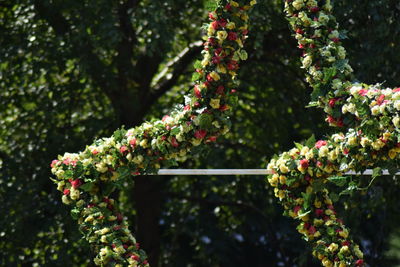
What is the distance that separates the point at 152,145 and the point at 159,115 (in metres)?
3.18

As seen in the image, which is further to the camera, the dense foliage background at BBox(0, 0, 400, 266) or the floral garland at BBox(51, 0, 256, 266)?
the dense foliage background at BBox(0, 0, 400, 266)

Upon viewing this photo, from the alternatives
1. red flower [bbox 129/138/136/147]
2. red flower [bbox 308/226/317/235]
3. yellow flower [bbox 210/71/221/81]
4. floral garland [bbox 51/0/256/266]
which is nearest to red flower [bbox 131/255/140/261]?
floral garland [bbox 51/0/256/266]

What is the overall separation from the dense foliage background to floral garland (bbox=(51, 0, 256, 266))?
1.67 m

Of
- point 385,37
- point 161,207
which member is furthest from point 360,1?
point 161,207

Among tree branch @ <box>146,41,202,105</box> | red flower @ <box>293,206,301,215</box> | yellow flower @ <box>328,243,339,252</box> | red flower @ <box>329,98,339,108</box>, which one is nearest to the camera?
red flower @ <box>329,98,339,108</box>

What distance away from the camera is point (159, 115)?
20.8 ft

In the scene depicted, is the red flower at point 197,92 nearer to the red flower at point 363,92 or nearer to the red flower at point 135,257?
the red flower at point 363,92

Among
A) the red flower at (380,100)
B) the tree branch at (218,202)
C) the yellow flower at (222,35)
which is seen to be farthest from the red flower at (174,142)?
the tree branch at (218,202)

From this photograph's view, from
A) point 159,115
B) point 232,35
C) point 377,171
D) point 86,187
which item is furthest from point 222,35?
point 159,115

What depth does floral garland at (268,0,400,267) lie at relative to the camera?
110 inches

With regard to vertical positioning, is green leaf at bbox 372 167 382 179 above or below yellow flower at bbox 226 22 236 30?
below

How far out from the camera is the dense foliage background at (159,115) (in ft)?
16.4

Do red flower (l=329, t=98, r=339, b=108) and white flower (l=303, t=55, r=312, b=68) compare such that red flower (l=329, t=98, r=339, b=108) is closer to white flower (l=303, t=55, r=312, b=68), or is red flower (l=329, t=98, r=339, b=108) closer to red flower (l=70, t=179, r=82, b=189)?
white flower (l=303, t=55, r=312, b=68)

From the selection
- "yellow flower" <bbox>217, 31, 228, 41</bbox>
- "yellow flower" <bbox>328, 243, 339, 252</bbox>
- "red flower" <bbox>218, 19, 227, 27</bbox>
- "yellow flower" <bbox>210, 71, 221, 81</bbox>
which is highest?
"red flower" <bbox>218, 19, 227, 27</bbox>
